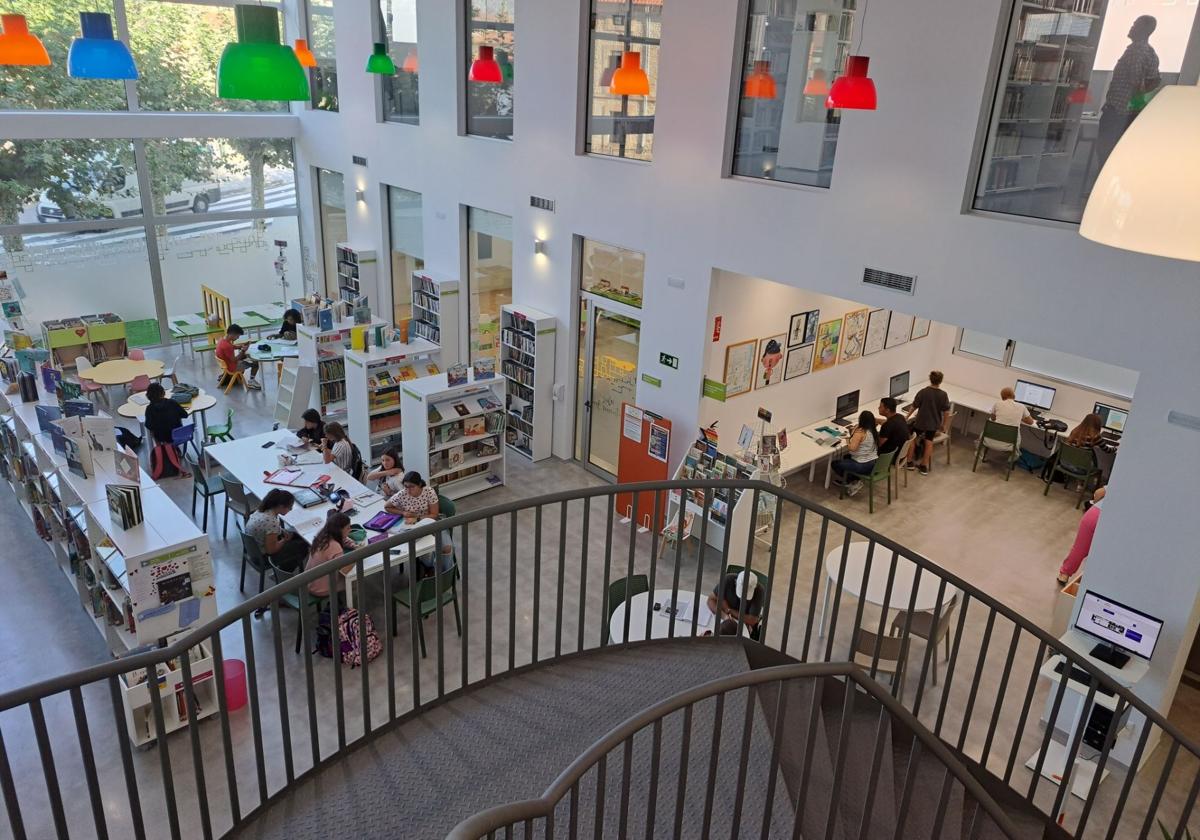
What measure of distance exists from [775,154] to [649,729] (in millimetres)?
5082

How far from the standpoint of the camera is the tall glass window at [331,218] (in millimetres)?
13258

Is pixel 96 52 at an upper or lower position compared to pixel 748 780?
upper

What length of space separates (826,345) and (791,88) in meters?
3.16

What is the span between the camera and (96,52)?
5.19 m

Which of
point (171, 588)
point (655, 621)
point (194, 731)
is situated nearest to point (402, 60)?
point (171, 588)

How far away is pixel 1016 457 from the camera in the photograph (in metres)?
10.0

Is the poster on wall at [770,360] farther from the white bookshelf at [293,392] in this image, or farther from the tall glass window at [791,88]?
the white bookshelf at [293,392]

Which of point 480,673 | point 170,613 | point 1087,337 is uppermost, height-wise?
point 1087,337

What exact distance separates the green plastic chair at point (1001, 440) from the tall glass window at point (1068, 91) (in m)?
Answer: 4.50

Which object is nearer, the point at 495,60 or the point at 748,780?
the point at 748,780

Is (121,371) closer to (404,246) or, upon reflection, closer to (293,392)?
(293,392)

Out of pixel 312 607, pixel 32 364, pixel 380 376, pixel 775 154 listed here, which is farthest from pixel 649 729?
pixel 32 364

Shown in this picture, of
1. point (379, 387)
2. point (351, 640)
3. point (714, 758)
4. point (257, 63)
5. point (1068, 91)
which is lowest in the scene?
point (351, 640)

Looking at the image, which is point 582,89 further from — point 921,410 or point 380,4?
point 921,410
